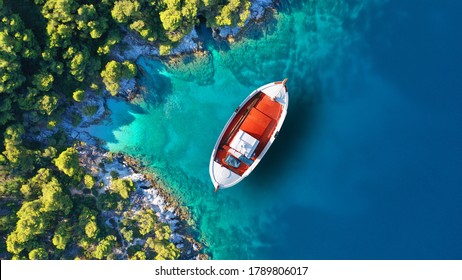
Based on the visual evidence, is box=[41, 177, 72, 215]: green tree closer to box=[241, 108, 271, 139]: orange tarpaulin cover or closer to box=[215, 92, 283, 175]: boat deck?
box=[215, 92, 283, 175]: boat deck

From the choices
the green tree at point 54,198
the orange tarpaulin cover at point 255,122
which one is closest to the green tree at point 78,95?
the green tree at point 54,198

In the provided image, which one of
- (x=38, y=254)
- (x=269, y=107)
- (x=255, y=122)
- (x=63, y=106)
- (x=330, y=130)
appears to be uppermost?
(x=330, y=130)

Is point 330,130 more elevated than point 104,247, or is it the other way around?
point 330,130

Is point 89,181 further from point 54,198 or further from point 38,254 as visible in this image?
point 38,254

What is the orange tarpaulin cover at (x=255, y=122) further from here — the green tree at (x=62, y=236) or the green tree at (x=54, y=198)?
the green tree at (x=62, y=236)

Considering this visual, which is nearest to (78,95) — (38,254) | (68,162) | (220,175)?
(68,162)

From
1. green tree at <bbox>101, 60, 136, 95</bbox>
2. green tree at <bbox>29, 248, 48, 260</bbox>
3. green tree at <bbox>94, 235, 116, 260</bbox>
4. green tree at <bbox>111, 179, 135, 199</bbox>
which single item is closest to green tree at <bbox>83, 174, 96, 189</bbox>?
green tree at <bbox>111, 179, 135, 199</bbox>
